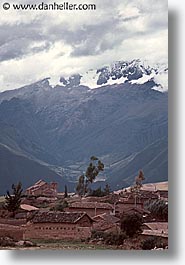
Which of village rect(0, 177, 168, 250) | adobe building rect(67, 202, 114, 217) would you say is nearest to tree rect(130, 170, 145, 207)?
village rect(0, 177, 168, 250)

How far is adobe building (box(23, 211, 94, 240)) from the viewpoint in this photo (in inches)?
128

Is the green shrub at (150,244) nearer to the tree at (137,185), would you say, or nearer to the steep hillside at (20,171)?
the tree at (137,185)

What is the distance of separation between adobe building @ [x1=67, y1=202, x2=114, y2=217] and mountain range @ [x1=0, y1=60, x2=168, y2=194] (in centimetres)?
8

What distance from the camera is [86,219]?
327 cm

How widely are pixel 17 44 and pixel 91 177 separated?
2.10 feet

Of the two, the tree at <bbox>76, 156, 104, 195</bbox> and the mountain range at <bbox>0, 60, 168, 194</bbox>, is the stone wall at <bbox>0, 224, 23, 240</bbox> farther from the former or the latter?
the tree at <bbox>76, 156, 104, 195</bbox>

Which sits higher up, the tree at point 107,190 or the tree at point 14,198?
the tree at point 107,190

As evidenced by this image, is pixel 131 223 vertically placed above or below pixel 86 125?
below

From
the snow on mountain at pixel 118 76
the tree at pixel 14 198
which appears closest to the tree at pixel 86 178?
the tree at pixel 14 198

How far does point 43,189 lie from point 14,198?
126 mm

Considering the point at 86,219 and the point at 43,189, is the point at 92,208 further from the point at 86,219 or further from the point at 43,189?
the point at 43,189

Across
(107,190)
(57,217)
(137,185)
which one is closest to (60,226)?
(57,217)

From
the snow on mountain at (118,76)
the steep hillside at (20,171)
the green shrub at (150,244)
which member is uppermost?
the snow on mountain at (118,76)

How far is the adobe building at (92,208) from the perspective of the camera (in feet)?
10.7
